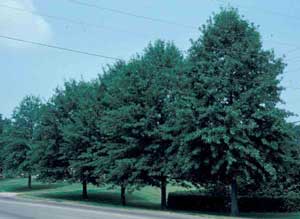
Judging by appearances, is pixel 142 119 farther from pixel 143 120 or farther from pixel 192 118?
pixel 192 118

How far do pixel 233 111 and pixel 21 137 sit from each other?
1403 inches

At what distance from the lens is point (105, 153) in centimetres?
3130

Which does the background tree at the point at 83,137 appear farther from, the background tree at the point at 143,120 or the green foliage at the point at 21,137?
the green foliage at the point at 21,137

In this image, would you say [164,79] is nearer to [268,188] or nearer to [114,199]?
[268,188]

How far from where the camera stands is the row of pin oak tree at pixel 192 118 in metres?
21.9

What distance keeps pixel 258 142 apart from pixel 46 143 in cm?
2216

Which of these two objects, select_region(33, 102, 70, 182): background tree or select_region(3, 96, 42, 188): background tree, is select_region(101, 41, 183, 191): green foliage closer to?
select_region(33, 102, 70, 182): background tree

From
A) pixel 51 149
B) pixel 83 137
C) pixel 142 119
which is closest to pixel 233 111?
pixel 142 119

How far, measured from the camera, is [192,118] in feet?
74.0

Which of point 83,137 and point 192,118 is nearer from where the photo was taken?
point 192,118

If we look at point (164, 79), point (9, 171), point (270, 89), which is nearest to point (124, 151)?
point (164, 79)

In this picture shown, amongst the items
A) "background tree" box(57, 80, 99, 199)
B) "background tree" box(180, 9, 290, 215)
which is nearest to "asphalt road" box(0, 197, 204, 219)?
"background tree" box(180, 9, 290, 215)

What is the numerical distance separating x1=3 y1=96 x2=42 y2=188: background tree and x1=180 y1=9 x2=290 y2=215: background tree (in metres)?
27.4

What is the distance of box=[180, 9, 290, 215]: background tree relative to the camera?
2161 centimetres
